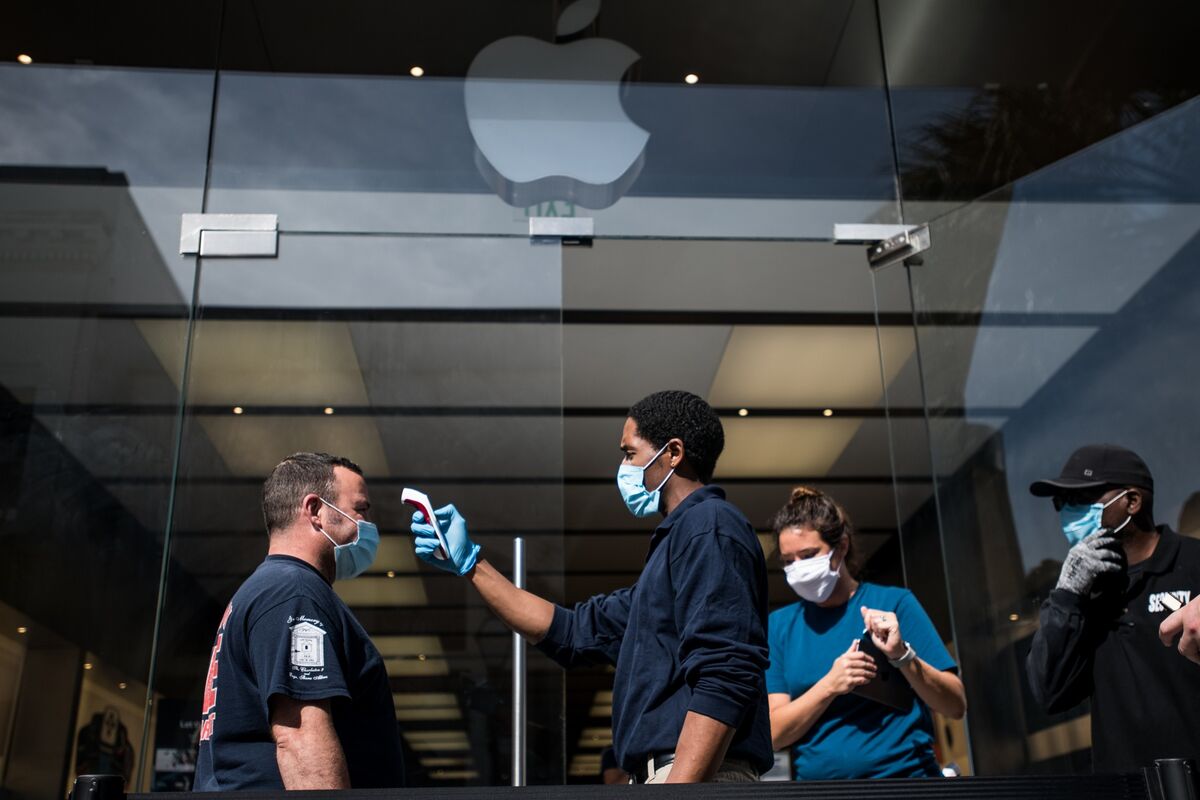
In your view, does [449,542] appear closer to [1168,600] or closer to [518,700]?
[518,700]

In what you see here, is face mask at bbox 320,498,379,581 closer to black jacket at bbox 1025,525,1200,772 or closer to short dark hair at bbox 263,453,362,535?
short dark hair at bbox 263,453,362,535

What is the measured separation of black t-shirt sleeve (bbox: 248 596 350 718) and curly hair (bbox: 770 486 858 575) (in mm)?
1490

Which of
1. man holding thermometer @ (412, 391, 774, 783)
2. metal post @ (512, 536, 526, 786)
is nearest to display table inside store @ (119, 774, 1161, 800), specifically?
man holding thermometer @ (412, 391, 774, 783)

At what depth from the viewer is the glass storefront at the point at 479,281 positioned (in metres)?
3.65

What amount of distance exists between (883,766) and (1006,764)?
1.04 metres

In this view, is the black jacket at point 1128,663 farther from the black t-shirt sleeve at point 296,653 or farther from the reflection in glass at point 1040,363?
the black t-shirt sleeve at point 296,653

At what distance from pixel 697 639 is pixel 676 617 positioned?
0.38ft

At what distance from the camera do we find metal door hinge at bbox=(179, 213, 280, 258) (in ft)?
13.0

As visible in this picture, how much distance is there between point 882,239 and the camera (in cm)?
421

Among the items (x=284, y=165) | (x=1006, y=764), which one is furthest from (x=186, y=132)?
(x=1006, y=764)

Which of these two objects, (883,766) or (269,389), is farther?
(269,389)

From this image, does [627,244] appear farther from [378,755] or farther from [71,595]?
[378,755]

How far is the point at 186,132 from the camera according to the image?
4078mm

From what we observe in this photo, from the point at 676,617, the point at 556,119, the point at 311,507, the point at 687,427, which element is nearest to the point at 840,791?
the point at 676,617
